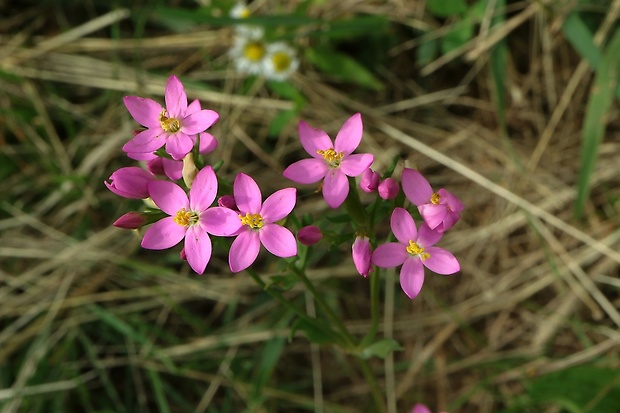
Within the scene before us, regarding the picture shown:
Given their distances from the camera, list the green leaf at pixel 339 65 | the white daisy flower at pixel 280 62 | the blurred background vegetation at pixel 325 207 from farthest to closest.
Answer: the white daisy flower at pixel 280 62 → the green leaf at pixel 339 65 → the blurred background vegetation at pixel 325 207

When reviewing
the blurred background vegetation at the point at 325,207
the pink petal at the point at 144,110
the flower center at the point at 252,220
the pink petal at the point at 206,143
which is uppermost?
the blurred background vegetation at the point at 325,207

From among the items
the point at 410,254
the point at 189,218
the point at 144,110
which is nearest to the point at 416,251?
the point at 410,254

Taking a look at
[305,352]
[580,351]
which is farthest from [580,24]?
[305,352]

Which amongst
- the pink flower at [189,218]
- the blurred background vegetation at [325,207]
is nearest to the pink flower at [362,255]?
the pink flower at [189,218]

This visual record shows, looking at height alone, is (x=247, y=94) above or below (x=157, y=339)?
above

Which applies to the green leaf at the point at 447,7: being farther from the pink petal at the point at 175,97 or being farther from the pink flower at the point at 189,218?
the pink flower at the point at 189,218

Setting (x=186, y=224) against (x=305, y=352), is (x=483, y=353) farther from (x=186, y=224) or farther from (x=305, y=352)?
(x=186, y=224)

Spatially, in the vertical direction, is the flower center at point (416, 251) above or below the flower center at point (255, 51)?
below
